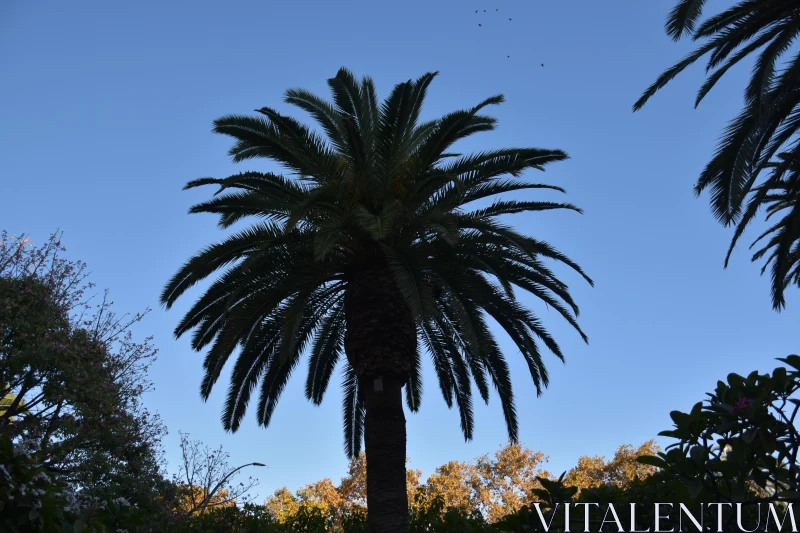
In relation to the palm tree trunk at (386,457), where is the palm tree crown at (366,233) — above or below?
above

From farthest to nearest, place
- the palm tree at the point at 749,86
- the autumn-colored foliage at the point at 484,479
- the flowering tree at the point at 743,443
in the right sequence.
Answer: the autumn-colored foliage at the point at 484,479, the palm tree at the point at 749,86, the flowering tree at the point at 743,443

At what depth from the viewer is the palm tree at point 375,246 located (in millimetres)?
12336

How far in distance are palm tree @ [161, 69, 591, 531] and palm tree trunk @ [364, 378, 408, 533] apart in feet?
0.07

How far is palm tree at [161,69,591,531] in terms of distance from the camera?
40.5ft

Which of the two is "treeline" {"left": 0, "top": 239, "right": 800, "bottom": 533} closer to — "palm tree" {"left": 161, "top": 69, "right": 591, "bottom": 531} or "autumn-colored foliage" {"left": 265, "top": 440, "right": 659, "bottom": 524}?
"palm tree" {"left": 161, "top": 69, "right": 591, "bottom": 531}

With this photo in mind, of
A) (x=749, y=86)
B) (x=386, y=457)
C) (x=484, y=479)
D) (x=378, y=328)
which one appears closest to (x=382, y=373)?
(x=378, y=328)

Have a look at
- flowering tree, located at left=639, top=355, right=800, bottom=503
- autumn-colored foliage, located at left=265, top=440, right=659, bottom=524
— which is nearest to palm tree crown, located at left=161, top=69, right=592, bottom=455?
flowering tree, located at left=639, top=355, right=800, bottom=503

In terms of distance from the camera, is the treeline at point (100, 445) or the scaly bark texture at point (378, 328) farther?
the scaly bark texture at point (378, 328)

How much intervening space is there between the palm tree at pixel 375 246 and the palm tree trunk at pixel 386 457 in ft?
0.07

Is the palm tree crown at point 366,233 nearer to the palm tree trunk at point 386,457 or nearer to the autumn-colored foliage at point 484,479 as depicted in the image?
the palm tree trunk at point 386,457

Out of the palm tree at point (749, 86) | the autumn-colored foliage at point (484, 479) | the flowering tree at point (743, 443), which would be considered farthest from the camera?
the autumn-colored foliage at point (484, 479)

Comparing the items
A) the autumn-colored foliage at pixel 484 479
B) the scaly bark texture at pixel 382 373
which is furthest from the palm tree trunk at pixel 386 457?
the autumn-colored foliage at pixel 484 479

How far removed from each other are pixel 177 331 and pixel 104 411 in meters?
4.55

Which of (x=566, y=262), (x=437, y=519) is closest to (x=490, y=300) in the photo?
(x=566, y=262)
